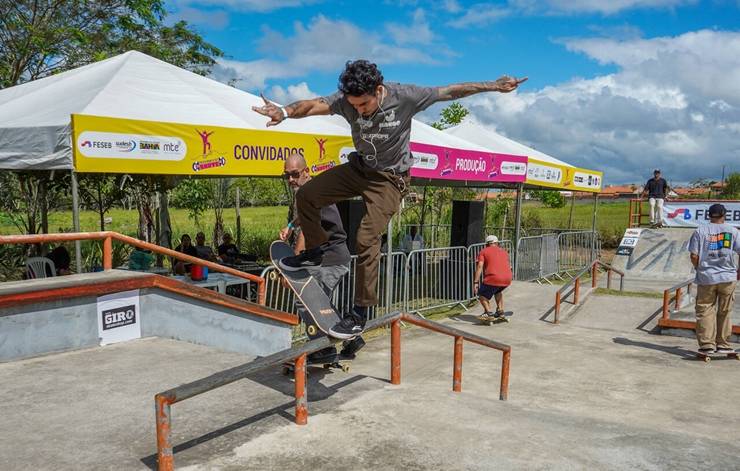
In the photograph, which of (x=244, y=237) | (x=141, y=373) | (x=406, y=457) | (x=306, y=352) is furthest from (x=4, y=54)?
(x=406, y=457)

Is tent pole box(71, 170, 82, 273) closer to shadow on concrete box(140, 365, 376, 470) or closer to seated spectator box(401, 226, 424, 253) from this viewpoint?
shadow on concrete box(140, 365, 376, 470)

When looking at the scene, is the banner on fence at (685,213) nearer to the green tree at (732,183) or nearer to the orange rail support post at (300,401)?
the orange rail support post at (300,401)

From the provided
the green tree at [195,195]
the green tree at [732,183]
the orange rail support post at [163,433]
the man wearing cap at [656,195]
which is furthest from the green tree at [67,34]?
the green tree at [732,183]

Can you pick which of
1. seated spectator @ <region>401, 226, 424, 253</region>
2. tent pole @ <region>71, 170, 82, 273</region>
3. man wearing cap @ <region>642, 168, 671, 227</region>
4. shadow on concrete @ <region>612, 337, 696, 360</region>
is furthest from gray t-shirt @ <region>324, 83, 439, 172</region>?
man wearing cap @ <region>642, 168, 671, 227</region>

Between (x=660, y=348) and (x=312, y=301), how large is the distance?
7221 millimetres

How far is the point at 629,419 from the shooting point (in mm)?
5562

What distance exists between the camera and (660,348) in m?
9.06

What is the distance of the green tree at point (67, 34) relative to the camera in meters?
13.5

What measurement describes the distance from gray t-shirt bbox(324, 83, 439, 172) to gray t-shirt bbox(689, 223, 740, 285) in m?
5.88

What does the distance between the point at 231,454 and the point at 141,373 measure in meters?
1.71

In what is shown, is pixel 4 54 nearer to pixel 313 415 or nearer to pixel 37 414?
pixel 37 414

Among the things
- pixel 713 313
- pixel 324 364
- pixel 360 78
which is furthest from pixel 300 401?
pixel 713 313

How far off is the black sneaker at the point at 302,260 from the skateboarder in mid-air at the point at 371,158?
0.34m

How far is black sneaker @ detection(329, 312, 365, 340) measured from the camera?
3.85 metres
